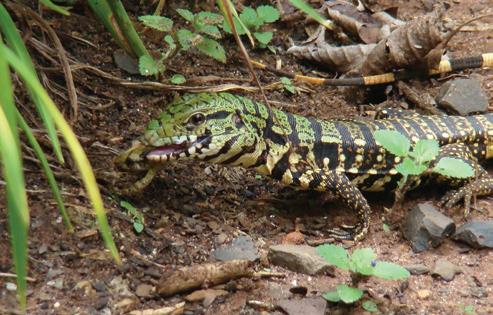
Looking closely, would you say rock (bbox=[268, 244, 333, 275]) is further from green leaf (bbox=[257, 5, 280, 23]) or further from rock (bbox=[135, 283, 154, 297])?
green leaf (bbox=[257, 5, 280, 23])

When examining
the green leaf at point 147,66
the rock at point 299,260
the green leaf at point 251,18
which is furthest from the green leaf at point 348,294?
the green leaf at point 251,18

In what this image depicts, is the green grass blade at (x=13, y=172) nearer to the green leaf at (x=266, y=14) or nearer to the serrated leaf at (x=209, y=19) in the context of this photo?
the serrated leaf at (x=209, y=19)

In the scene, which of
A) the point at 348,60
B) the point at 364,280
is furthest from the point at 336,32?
the point at 364,280

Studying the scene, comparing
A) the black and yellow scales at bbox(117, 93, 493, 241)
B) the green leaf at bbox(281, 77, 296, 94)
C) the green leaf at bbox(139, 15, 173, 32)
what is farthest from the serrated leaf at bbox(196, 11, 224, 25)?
the green leaf at bbox(281, 77, 296, 94)

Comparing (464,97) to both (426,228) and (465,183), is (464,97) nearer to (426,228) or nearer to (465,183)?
(465,183)

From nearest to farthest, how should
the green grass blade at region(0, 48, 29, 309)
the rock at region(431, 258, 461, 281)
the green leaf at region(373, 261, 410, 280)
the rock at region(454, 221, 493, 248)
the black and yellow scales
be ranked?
the green grass blade at region(0, 48, 29, 309) < the green leaf at region(373, 261, 410, 280) < the rock at region(431, 258, 461, 281) < the black and yellow scales < the rock at region(454, 221, 493, 248)

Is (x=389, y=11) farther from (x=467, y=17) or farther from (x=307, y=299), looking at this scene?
(x=307, y=299)

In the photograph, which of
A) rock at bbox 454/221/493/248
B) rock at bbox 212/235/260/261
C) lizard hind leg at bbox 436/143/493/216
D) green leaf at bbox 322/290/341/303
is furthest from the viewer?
lizard hind leg at bbox 436/143/493/216
